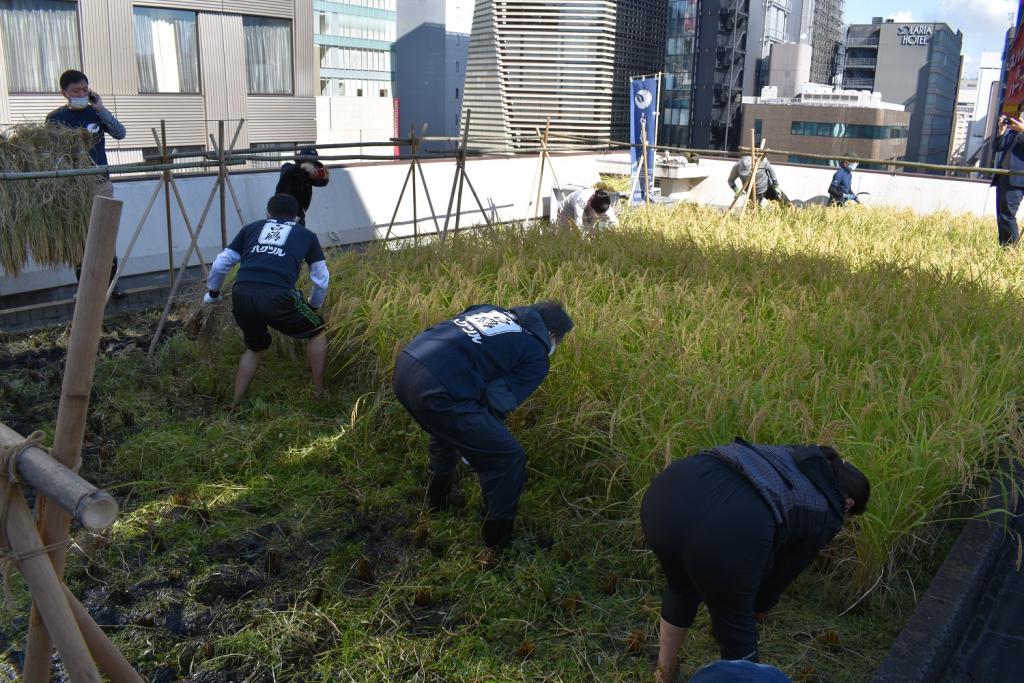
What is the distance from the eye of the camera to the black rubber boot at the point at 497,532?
161 inches

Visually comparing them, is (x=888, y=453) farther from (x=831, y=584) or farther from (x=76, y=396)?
(x=76, y=396)

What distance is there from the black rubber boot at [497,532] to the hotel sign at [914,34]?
117809mm

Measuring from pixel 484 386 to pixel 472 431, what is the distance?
0.22 metres

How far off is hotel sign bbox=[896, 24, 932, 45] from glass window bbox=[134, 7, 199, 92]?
343ft

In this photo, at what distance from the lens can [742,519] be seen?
2.70 m

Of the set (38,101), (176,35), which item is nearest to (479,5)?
(176,35)

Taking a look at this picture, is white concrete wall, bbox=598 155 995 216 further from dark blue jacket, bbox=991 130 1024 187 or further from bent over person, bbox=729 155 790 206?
dark blue jacket, bbox=991 130 1024 187

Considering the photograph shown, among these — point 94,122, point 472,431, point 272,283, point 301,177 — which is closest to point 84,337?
point 472,431

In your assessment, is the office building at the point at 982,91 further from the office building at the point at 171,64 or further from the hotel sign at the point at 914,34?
the office building at the point at 171,64

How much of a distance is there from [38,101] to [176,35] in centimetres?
414

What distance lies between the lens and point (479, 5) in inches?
1513

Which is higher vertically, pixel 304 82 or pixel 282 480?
pixel 304 82

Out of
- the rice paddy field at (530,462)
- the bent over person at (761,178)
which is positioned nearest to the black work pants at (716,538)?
the rice paddy field at (530,462)

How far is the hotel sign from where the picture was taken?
104m
